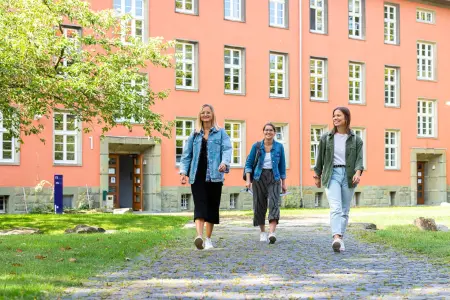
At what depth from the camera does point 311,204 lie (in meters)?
35.2

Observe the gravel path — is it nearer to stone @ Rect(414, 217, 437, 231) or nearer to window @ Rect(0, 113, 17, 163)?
stone @ Rect(414, 217, 437, 231)

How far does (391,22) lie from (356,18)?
7.35ft

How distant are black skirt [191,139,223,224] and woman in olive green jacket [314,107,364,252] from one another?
4.57 ft

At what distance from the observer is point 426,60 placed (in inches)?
1583

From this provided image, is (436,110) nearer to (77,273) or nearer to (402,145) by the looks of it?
(402,145)

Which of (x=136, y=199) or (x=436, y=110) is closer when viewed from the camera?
(x=136, y=199)

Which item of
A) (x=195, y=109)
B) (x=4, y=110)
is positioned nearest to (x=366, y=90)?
(x=195, y=109)

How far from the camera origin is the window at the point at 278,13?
34844 millimetres

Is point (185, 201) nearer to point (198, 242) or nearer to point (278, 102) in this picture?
point (278, 102)

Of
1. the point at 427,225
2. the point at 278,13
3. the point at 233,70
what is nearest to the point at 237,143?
the point at 233,70

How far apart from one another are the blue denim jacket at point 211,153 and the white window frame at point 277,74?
77.7 feet

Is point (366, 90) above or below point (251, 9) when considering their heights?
below

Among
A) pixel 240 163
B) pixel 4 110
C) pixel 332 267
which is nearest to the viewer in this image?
pixel 332 267

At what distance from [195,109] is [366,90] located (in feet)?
30.8
